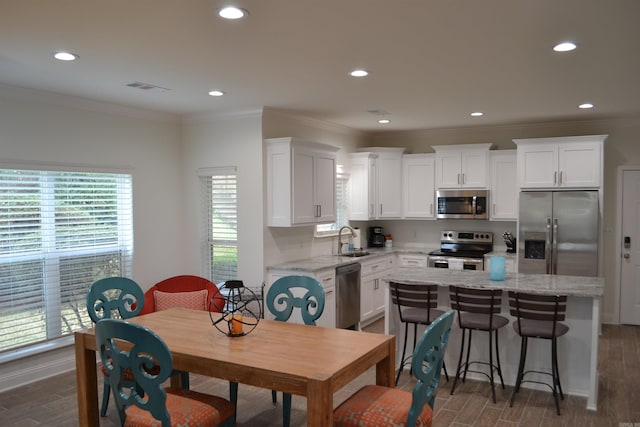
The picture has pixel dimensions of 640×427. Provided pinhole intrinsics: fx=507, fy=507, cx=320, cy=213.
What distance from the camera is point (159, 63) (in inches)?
143

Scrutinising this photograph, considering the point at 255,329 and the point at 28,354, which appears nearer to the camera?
the point at 255,329

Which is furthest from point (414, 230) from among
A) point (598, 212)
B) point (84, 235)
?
point (84, 235)

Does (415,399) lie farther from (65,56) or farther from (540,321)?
(65,56)

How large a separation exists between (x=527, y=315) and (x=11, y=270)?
14.0ft

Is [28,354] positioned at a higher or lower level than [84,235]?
lower

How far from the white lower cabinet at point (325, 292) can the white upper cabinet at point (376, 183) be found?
1667 millimetres

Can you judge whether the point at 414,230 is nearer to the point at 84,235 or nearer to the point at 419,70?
the point at 419,70

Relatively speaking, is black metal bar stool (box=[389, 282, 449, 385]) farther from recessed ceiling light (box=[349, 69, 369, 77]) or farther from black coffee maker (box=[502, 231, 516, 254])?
black coffee maker (box=[502, 231, 516, 254])

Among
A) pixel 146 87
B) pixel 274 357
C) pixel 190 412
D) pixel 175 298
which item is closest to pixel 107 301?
pixel 175 298

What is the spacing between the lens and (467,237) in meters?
7.25

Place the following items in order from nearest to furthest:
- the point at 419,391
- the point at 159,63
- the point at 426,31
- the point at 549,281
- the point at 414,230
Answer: the point at 419,391 < the point at 426,31 < the point at 159,63 < the point at 549,281 < the point at 414,230

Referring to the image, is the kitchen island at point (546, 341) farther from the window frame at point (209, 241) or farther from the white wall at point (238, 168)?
the window frame at point (209, 241)

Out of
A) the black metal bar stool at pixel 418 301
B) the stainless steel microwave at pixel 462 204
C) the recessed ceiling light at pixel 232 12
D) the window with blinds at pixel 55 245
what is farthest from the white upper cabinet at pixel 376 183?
the recessed ceiling light at pixel 232 12

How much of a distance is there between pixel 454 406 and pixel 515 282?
113cm
